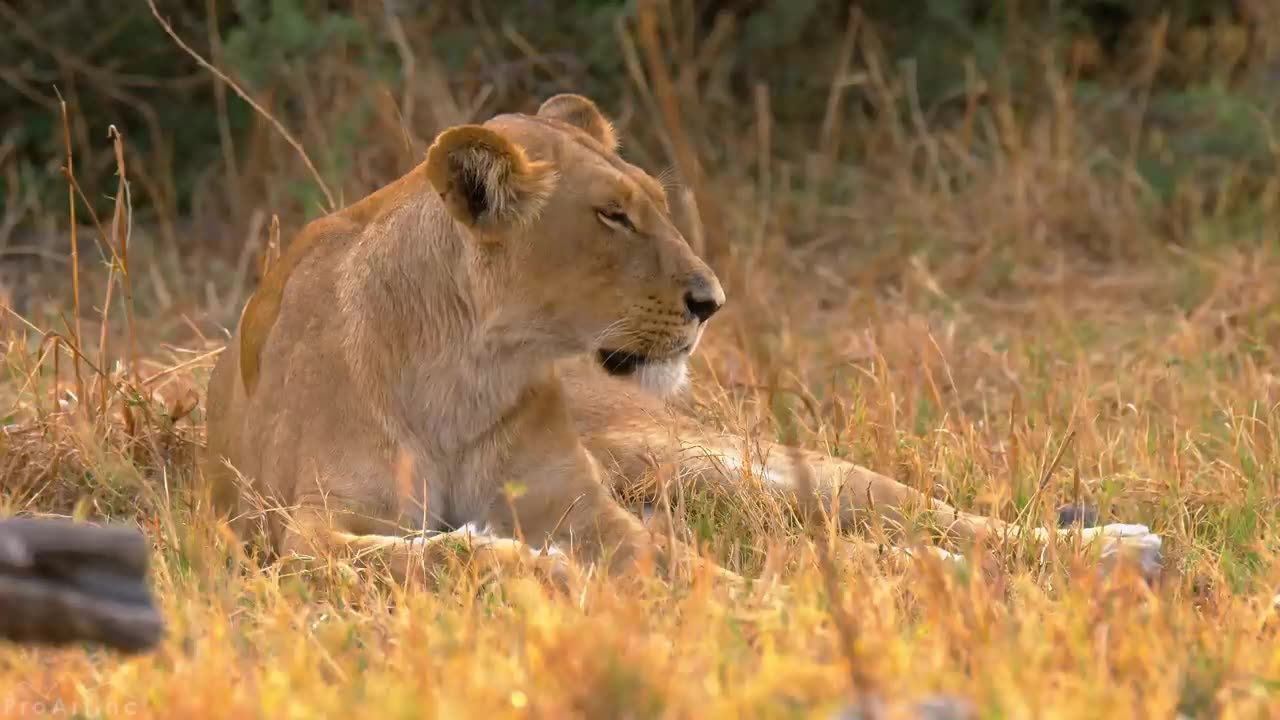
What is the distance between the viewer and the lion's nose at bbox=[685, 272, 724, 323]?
10.5 feet

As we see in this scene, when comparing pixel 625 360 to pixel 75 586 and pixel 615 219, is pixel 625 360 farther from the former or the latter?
pixel 75 586

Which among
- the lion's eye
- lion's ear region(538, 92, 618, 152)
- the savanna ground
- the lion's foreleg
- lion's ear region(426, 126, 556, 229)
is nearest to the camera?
the savanna ground

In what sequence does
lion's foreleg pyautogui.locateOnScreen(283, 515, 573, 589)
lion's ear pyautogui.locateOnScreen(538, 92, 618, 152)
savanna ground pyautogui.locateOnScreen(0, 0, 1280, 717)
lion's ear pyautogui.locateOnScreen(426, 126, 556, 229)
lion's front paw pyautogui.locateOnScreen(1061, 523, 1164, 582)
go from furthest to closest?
lion's ear pyautogui.locateOnScreen(538, 92, 618, 152), lion's ear pyautogui.locateOnScreen(426, 126, 556, 229), lion's front paw pyautogui.locateOnScreen(1061, 523, 1164, 582), lion's foreleg pyautogui.locateOnScreen(283, 515, 573, 589), savanna ground pyautogui.locateOnScreen(0, 0, 1280, 717)

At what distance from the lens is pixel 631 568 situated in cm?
303

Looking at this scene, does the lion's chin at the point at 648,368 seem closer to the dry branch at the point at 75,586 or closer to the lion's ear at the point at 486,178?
the lion's ear at the point at 486,178

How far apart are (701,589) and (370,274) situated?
3.95 feet

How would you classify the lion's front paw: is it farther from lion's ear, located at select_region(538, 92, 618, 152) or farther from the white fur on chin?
lion's ear, located at select_region(538, 92, 618, 152)

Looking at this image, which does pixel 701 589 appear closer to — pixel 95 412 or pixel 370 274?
pixel 370 274

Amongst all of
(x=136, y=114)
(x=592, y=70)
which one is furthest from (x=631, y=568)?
(x=136, y=114)

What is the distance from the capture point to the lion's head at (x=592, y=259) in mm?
3213

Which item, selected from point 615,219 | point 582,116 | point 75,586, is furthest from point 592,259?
point 75,586

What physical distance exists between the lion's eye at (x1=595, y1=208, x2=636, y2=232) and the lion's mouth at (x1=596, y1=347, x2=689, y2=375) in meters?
0.22

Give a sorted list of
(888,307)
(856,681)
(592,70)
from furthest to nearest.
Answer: (592,70), (888,307), (856,681)

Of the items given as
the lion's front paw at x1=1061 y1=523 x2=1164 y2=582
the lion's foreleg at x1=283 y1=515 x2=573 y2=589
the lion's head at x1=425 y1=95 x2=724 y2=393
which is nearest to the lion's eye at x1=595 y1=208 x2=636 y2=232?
the lion's head at x1=425 y1=95 x2=724 y2=393
